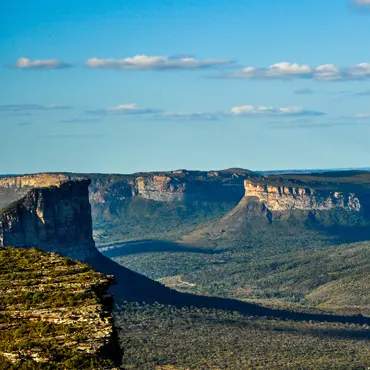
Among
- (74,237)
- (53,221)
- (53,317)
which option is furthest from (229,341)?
(53,317)

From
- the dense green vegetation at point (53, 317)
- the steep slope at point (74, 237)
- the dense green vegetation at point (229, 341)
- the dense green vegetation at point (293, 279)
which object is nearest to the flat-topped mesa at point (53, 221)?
the steep slope at point (74, 237)

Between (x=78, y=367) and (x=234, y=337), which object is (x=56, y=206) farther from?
(x=78, y=367)

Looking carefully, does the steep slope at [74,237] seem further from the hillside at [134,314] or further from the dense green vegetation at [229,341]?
the dense green vegetation at [229,341]

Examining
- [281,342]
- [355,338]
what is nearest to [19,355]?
[281,342]

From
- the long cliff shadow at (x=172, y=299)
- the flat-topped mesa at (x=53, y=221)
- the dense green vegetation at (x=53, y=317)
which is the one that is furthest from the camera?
the long cliff shadow at (x=172, y=299)

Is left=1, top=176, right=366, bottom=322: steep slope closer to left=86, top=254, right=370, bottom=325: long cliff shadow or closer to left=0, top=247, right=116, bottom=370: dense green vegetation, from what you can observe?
left=86, top=254, right=370, bottom=325: long cliff shadow

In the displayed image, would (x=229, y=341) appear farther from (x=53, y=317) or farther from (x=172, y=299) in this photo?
(x=53, y=317)

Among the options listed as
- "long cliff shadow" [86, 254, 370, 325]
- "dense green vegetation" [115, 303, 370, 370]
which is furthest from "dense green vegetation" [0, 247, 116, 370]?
"long cliff shadow" [86, 254, 370, 325]
